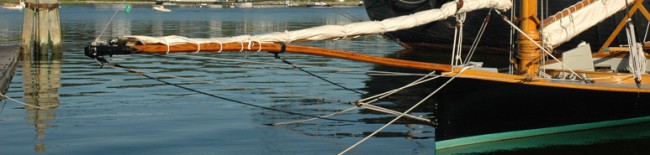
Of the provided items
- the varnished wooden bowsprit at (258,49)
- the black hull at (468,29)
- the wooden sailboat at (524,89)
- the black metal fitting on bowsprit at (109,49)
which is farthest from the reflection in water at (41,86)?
the black hull at (468,29)

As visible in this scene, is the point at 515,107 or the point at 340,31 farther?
the point at 515,107

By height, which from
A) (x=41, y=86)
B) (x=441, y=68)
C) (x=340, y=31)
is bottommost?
(x=41, y=86)

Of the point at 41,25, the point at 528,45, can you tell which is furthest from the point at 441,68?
the point at 41,25

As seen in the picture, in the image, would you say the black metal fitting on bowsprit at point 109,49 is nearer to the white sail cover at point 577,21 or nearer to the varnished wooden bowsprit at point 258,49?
the varnished wooden bowsprit at point 258,49

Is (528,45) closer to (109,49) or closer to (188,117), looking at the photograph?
(188,117)

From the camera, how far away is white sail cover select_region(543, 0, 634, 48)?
19.3m

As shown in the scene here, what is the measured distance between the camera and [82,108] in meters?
23.6

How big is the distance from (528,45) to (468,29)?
71.4ft

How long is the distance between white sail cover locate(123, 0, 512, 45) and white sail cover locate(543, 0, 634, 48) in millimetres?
1142

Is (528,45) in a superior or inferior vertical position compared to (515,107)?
superior

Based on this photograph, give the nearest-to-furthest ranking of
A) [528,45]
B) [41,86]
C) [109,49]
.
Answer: [109,49]
[528,45]
[41,86]

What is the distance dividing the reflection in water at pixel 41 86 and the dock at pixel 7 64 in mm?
427

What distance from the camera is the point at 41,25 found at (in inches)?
1500

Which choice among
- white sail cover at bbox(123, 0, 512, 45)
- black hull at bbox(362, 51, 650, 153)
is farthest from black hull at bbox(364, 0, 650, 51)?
white sail cover at bbox(123, 0, 512, 45)
